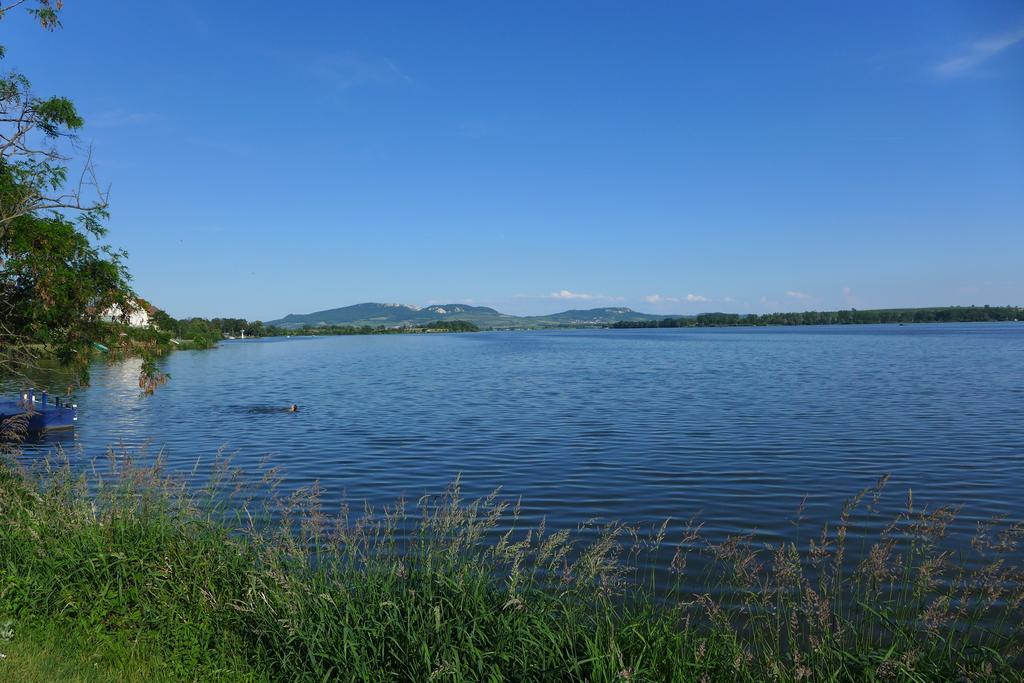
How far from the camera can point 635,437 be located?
79.8 ft

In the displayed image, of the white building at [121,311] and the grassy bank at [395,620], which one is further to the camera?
the white building at [121,311]

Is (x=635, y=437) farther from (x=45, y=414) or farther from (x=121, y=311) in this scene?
(x=45, y=414)

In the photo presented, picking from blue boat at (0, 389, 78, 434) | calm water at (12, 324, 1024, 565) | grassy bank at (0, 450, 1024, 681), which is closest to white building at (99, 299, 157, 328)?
calm water at (12, 324, 1024, 565)

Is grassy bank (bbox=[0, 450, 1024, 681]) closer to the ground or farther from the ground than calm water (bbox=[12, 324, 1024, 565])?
farther from the ground

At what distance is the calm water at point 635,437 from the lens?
642 inches

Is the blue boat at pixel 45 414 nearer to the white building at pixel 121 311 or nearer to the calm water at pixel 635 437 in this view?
the calm water at pixel 635 437

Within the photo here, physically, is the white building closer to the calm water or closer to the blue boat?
the calm water

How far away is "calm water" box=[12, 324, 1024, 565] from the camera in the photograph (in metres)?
16.3

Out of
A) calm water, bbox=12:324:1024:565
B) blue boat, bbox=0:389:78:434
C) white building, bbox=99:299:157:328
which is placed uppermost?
white building, bbox=99:299:157:328

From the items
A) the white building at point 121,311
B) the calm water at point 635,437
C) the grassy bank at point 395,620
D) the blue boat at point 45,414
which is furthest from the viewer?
the blue boat at point 45,414

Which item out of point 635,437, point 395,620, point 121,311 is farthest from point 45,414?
point 395,620

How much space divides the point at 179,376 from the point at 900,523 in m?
60.7

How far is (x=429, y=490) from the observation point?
1745 cm

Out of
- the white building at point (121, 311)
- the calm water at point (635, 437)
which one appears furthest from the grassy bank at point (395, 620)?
the white building at point (121, 311)
